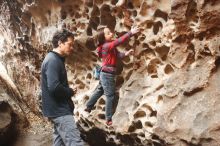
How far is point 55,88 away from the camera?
3.87 m

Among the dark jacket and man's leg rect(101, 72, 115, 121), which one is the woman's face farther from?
the dark jacket

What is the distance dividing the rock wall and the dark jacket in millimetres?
988

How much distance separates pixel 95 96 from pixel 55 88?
4.72ft

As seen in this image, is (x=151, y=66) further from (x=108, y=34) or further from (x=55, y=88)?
(x=55, y=88)

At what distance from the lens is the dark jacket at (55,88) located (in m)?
3.88

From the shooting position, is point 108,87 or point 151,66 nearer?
point 151,66

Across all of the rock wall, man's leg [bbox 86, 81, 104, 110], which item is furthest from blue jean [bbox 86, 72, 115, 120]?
the rock wall

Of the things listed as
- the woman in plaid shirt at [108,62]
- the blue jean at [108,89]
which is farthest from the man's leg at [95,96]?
the woman in plaid shirt at [108,62]

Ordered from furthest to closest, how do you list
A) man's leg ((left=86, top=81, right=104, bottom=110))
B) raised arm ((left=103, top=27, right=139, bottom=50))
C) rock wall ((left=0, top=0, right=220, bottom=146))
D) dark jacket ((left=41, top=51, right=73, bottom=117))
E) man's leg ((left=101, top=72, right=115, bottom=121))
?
man's leg ((left=86, top=81, right=104, bottom=110)), man's leg ((left=101, top=72, right=115, bottom=121)), raised arm ((left=103, top=27, right=139, bottom=50)), rock wall ((left=0, top=0, right=220, bottom=146)), dark jacket ((left=41, top=51, right=73, bottom=117))

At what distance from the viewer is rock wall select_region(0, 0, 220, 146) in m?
3.99

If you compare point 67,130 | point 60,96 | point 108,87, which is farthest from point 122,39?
point 67,130

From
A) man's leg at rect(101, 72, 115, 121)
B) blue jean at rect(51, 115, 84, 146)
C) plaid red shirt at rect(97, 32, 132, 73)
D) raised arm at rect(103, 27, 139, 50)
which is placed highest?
raised arm at rect(103, 27, 139, 50)

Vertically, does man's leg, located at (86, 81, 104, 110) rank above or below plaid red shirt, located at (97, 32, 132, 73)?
below

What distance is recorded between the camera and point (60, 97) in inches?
157
